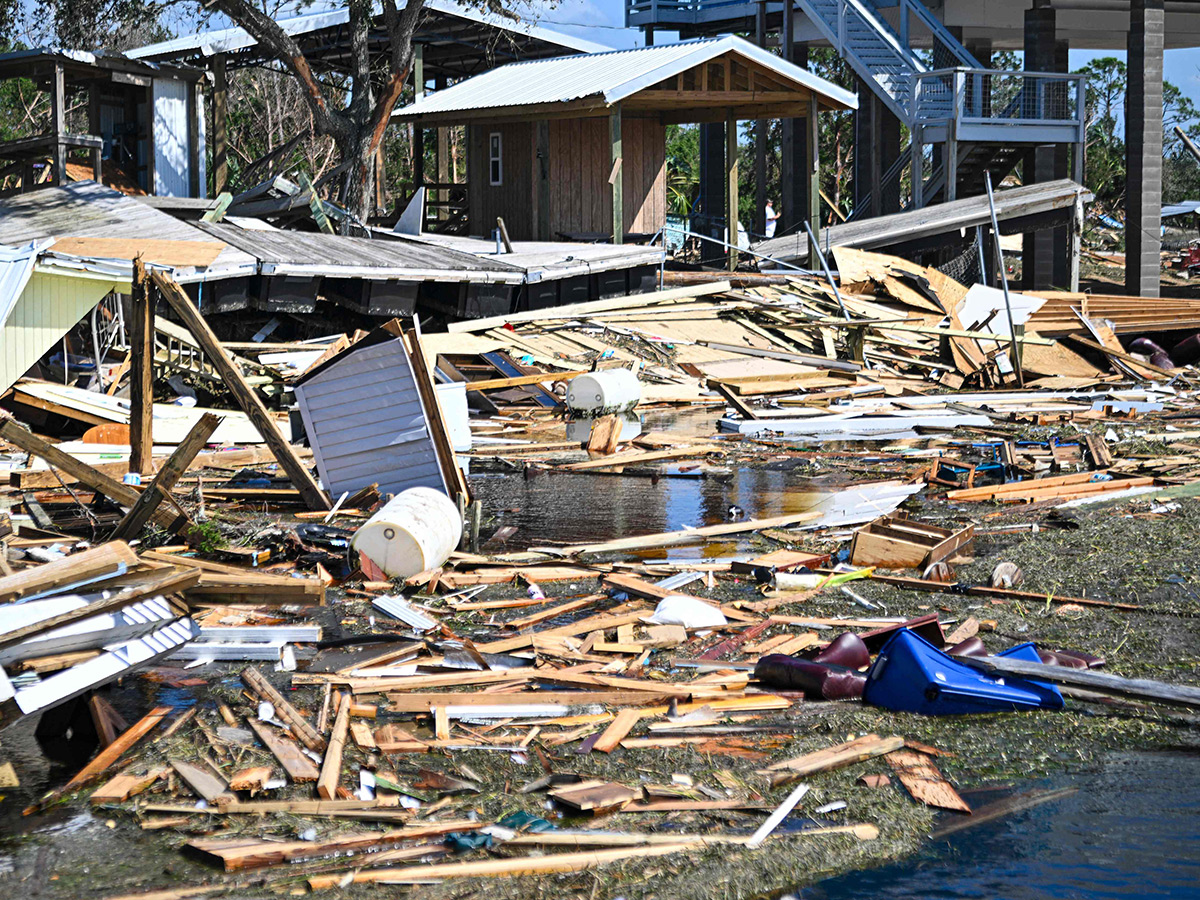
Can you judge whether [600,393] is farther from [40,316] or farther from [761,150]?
[761,150]

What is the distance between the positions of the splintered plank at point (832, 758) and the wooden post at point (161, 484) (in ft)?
18.4

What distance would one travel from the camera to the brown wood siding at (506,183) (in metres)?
29.3

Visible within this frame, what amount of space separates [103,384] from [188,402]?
123 cm

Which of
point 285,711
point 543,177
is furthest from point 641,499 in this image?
point 543,177

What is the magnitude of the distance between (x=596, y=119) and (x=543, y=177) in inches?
69.6

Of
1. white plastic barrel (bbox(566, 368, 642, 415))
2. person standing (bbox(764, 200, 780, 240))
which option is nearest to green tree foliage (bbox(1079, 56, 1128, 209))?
person standing (bbox(764, 200, 780, 240))

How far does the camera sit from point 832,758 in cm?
616

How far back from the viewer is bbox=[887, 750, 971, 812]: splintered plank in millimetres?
5857

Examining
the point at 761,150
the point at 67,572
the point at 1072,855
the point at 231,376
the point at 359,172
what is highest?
the point at 761,150

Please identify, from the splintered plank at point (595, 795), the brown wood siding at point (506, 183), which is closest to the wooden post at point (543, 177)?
the brown wood siding at point (506, 183)

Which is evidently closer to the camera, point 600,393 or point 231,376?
point 231,376

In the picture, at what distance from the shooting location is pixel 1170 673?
7430mm

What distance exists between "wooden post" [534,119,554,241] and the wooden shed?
2 centimetres

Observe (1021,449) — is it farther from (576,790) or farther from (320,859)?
(320,859)
